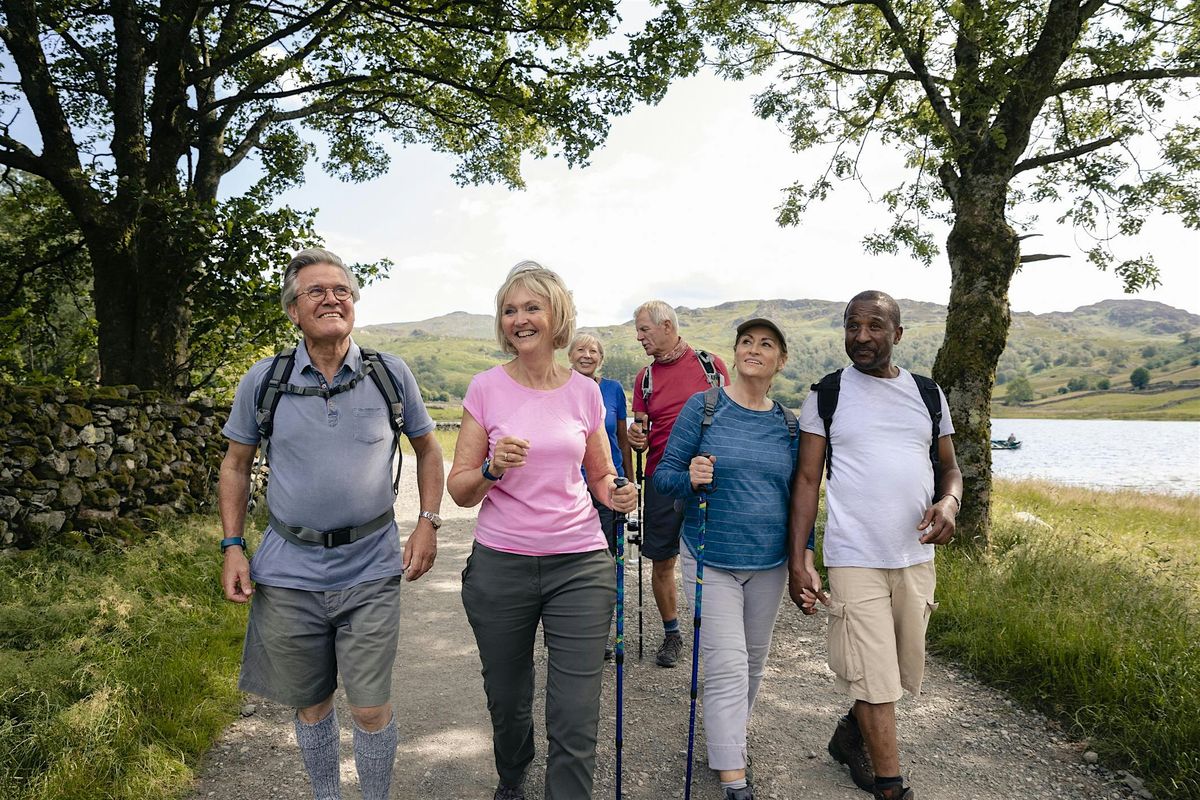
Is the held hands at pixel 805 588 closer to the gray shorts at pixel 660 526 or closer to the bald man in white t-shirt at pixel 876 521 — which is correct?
the bald man in white t-shirt at pixel 876 521

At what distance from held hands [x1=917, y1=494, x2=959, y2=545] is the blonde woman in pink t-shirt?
55.1 inches

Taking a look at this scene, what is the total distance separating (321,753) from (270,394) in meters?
1.58

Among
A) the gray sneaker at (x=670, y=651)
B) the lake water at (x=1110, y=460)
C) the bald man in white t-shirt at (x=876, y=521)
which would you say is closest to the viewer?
the bald man in white t-shirt at (x=876, y=521)

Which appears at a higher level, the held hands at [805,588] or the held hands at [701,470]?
the held hands at [701,470]

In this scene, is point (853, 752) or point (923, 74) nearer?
point (853, 752)

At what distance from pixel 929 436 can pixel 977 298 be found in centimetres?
527

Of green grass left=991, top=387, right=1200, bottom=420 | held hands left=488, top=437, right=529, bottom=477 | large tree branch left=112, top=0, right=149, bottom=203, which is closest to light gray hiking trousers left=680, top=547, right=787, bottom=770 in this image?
held hands left=488, top=437, right=529, bottom=477

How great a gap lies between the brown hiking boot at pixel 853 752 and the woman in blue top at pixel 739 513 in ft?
1.81

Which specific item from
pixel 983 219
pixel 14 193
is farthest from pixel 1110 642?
pixel 14 193

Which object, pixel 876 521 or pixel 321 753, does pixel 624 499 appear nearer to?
pixel 876 521

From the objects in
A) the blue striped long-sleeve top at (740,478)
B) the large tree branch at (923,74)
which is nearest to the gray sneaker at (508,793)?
the blue striped long-sleeve top at (740,478)

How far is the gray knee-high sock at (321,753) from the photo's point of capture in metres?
2.83

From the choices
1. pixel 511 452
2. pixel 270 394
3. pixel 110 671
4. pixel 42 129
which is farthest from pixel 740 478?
pixel 42 129

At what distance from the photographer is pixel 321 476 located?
2.71 m
